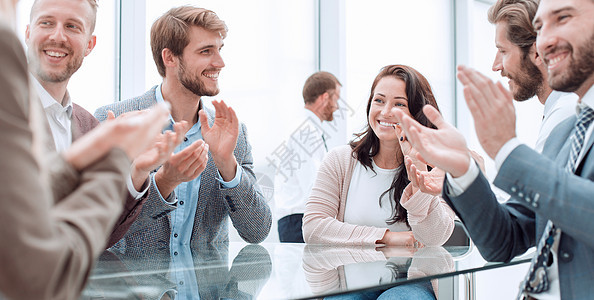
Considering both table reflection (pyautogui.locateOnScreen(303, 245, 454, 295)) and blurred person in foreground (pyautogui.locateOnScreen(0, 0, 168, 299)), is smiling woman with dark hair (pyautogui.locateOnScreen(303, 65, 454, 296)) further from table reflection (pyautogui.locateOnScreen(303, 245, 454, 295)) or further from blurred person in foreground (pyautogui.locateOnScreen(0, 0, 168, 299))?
blurred person in foreground (pyautogui.locateOnScreen(0, 0, 168, 299))

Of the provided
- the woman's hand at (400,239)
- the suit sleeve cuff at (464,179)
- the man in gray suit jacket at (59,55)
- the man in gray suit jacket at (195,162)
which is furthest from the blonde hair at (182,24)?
the suit sleeve cuff at (464,179)

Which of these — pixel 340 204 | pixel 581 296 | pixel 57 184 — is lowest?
pixel 340 204

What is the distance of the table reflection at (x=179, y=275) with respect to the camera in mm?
1207

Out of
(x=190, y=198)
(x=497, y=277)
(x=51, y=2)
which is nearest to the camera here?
(x=51, y=2)

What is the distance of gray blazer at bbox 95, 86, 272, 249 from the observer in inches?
91.4

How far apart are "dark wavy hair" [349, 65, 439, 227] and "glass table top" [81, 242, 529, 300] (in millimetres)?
576

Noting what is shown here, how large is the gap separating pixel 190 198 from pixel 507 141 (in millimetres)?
1529

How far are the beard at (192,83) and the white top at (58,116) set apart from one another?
70 centimetres

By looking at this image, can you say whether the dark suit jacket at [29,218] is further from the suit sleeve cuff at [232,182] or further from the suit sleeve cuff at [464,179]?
the suit sleeve cuff at [232,182]

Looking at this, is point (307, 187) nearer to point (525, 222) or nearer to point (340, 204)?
point (340, 204)

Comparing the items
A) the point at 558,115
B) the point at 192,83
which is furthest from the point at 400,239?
the point at 192,83

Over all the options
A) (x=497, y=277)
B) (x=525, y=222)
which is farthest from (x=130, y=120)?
(x=497, y=277)

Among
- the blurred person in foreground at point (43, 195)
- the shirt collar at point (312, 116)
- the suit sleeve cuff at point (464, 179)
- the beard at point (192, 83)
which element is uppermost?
the blurred person in foreground at point (43, 195)

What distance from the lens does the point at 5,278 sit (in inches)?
27.2
